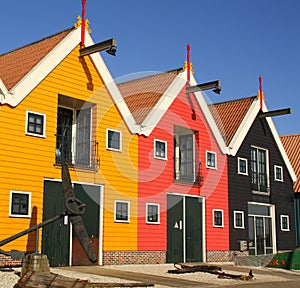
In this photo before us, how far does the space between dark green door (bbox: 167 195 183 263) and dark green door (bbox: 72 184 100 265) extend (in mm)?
4663

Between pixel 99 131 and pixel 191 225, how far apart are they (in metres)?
7.60

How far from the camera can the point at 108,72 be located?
76.2 feet

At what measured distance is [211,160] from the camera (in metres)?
29.1

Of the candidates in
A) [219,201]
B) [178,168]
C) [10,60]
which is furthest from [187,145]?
[10,60]

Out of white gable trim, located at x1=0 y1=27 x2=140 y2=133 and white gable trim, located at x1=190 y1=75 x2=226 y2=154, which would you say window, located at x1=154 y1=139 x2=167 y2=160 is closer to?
white gable trim, located at x1=0 y1=27 x2=140 y2=133

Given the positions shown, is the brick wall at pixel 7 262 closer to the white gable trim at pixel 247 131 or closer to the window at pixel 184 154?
the window at pixel 184 154

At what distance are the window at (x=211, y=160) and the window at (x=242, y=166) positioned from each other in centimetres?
215

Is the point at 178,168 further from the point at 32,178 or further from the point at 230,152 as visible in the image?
the point at 32,178

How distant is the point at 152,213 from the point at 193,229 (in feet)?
11.3

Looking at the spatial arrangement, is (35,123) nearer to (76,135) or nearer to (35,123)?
(35,123)

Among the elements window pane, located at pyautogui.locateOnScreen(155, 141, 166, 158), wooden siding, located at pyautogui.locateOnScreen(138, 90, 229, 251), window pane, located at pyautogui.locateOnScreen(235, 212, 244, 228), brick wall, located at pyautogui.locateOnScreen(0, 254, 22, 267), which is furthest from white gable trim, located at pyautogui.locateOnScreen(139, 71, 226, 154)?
brick wall, located at pyautogui.locateOnScreen(0, 254, 22, 267)

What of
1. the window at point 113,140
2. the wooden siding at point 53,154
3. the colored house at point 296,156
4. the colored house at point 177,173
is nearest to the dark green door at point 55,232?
the wooden siding at point 53,154

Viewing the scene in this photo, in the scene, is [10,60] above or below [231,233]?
above

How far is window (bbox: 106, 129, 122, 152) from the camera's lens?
75.9 ft
